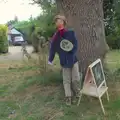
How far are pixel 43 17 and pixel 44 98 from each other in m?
13.7

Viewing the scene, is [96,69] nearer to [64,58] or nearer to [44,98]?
[64,58]

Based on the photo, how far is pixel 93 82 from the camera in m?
5.61

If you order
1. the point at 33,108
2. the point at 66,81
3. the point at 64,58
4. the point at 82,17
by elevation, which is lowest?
the point at 33,108

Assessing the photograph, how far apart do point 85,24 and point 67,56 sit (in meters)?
1.22

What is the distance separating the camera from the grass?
219 inches

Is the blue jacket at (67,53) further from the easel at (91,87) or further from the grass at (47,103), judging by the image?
the grass at (47,103)

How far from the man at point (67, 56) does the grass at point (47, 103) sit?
32cm

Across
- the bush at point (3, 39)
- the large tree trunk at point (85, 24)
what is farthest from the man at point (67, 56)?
the bush at point (3, 39)

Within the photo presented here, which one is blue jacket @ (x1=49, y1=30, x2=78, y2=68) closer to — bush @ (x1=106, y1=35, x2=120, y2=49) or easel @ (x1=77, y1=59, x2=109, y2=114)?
easel @ (x1=77, y1=59, x2=109, y2=114)

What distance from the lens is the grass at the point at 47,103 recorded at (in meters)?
5.57

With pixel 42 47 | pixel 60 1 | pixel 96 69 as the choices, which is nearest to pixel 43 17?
pixel 42 47

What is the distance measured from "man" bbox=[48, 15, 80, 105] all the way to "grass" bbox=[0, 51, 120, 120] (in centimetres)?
32

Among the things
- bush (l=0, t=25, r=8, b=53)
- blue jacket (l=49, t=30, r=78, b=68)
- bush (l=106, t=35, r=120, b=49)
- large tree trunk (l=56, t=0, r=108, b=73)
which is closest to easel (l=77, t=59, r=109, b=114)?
blue jacket (l=49, t=30, r=78, b=68)

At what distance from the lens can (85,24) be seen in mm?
6789
